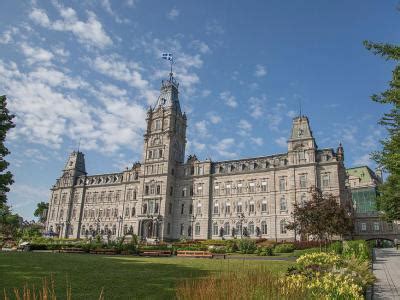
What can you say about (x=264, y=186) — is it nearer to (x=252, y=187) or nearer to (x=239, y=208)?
(x=252, y=187)

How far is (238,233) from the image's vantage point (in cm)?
6022

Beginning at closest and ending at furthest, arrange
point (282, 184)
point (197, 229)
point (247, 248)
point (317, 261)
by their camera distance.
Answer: point (317, 261) → point (247, 248) → point (282, 184) → point (197, 229)

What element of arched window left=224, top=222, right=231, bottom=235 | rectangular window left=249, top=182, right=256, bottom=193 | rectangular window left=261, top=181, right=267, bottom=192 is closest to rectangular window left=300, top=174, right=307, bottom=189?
rectangular window left=261, top=181, right=267, bottom=192

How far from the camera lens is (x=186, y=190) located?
67.7 meters

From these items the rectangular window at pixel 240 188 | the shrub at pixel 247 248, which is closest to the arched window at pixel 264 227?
the rectangular window at pixel 240 188

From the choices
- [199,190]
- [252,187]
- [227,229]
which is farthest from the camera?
[199,190]

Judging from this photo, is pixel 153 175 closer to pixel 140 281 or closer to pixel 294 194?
pixel 294 194

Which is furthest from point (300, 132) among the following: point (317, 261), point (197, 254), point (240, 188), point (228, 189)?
point (317, 261)

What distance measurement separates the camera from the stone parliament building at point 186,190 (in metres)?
56.3

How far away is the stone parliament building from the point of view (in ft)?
185

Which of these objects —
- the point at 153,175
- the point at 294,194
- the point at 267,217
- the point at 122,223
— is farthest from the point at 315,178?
the point at 122,223

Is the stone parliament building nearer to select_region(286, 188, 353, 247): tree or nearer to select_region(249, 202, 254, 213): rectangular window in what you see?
select_region(249, 202, 254, 213): rectangular window

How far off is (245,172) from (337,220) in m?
→ 34.1

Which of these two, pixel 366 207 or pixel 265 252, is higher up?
pixel 366 207
